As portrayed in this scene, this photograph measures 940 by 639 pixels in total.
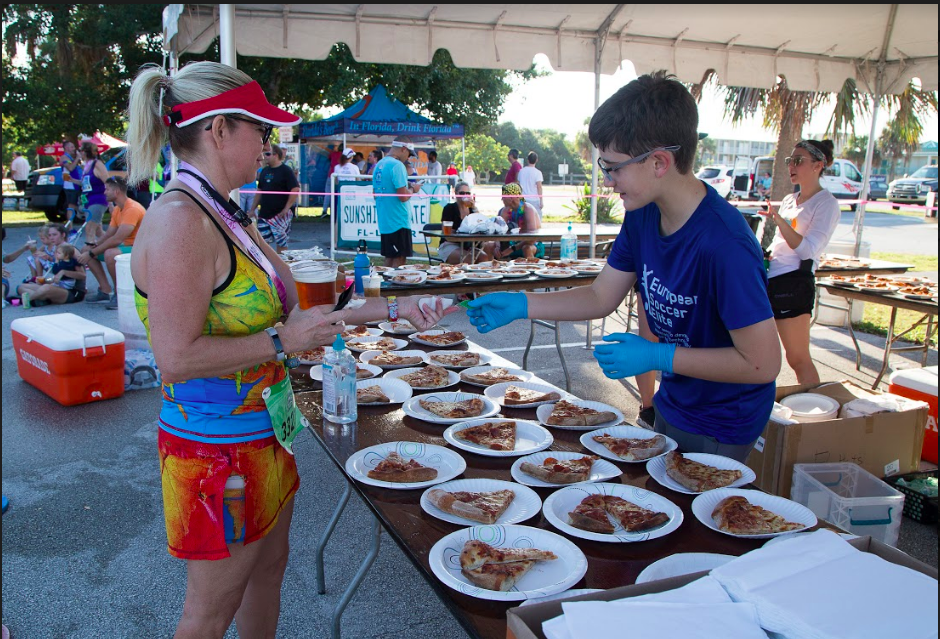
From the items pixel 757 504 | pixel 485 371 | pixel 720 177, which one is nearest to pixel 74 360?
pixel 485 371

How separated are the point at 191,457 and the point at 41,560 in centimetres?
213

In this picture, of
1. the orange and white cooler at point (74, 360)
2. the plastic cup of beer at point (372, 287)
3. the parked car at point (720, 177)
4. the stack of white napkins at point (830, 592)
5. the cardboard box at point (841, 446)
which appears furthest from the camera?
the parked car at point (720, 177)

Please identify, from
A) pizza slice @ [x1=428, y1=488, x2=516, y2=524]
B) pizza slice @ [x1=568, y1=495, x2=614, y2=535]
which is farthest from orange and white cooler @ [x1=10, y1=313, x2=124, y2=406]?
pizza slice @ [x1=568, y1=495, x2=614, y2=535]

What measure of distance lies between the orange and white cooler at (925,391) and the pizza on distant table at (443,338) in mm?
3131

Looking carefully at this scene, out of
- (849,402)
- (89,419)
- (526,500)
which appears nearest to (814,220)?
(849,402)

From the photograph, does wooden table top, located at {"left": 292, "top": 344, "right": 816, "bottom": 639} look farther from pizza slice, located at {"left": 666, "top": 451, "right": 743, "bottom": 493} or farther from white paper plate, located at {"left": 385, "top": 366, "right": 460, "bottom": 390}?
white paper plate, located at {"left": 385, "top": 366, "right": 460, "bottom": 390}

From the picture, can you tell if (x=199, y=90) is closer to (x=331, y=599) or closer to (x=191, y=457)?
(x=191, y=457)

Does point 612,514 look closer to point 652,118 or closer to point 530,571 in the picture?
point 530,571

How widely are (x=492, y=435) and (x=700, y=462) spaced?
0.66 metres

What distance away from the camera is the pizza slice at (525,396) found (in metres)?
2.54

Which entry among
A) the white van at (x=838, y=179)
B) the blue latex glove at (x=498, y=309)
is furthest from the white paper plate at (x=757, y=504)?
the white van at (x=838, y=179)

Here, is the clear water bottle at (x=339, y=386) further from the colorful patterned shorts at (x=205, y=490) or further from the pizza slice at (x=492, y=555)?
the pizza slice at (x=492, y=555)

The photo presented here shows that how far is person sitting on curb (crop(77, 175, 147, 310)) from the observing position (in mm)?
8273

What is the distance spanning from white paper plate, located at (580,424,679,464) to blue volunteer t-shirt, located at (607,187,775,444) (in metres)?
0.14
